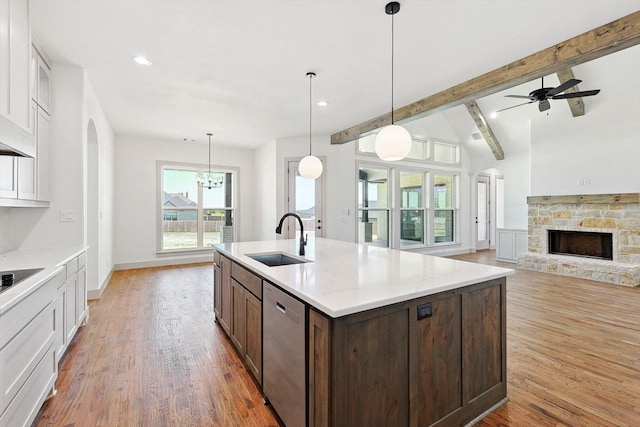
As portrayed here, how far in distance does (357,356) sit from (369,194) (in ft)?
19.4

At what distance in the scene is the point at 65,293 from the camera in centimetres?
236

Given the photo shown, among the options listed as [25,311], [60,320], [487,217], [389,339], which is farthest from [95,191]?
[487,217]

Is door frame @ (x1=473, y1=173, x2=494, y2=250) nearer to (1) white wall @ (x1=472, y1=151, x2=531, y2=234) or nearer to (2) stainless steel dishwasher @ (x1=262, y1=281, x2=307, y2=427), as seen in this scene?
(1) white wall @ (x1=472, y1=151, x2=531, y2=234)

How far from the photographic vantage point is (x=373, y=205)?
7086mm

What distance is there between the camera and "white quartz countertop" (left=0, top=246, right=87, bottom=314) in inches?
54.6

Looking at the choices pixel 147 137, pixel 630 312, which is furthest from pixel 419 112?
pixel 147 137

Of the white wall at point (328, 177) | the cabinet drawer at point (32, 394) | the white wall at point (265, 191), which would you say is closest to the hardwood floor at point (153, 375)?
the cabinet drawer at point (32, 394)

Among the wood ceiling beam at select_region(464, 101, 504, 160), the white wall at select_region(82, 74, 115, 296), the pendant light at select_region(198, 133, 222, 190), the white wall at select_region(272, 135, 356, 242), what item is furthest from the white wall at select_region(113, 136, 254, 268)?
the wood ceiling beam at select_region(464, 101, 504, 160)

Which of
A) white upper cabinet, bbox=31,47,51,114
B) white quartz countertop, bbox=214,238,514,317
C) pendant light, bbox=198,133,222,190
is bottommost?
white quartz countertop, bbox=214,238,514,317

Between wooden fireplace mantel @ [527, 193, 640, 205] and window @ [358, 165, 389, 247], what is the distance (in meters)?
3.08

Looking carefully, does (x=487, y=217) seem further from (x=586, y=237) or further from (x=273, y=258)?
(x=273, y=258)

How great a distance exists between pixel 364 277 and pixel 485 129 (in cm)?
711

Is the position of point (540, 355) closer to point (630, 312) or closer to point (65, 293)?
point (630, 312)

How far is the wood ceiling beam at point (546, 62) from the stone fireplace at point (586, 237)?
367 cm
